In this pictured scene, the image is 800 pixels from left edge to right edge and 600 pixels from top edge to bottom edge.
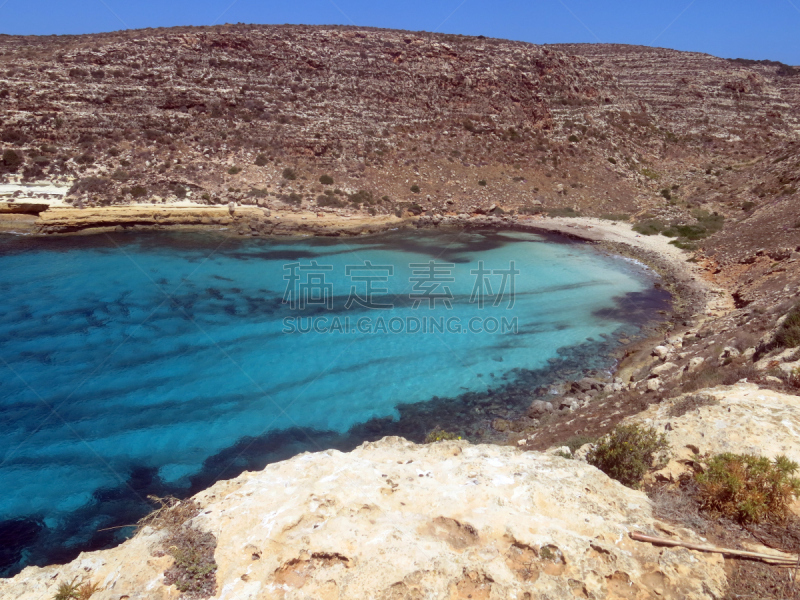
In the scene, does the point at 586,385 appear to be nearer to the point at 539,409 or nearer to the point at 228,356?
the point at 539,409

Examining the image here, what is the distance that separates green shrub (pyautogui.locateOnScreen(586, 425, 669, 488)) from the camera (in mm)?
6160

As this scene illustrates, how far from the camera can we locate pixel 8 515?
8719mm

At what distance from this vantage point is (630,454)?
6242 millimetres

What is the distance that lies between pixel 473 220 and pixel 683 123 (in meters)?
24.5

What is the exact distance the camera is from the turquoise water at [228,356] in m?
9.81

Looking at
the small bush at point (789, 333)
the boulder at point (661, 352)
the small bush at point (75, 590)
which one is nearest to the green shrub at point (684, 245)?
the boulder at point (661, 352)

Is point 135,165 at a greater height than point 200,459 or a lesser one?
greater

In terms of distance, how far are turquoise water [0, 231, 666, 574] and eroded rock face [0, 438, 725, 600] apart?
4.78m

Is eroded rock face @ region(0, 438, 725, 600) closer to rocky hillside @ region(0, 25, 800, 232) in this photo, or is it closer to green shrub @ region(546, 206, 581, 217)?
rocky hillside @ region(0, 25, 800, 232)

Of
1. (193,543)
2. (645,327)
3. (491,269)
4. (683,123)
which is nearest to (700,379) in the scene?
(645,327)

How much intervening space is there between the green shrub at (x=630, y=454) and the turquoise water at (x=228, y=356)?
485 cm

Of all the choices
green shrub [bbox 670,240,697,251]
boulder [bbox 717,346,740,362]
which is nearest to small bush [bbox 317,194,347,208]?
green shrub [bbox 670,240,697,251]

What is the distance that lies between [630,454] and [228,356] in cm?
1109

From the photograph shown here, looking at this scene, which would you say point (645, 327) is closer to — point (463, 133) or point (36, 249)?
point (463, 133)
